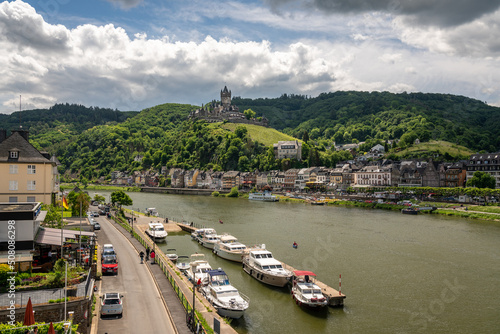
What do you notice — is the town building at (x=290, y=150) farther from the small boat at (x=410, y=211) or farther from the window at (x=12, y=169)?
the window at (x=12, y=169)

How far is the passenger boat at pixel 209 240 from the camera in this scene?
44.6 meters

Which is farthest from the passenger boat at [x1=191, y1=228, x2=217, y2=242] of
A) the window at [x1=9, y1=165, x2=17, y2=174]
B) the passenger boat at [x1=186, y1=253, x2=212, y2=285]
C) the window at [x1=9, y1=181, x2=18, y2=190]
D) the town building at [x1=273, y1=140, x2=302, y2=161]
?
the town building at [x1=273, y1=140, x2=302, y2=161]

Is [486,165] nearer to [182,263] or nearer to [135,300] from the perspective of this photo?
[182,263]

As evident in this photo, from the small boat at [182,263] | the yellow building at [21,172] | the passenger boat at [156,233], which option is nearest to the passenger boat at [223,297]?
the small boat at [182,263]

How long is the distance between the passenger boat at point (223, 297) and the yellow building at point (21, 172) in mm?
18054

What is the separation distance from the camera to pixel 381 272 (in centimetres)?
3512

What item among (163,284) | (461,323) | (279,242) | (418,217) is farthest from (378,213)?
(163,284)

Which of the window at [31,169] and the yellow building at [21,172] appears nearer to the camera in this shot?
the yellow building at [21,172]

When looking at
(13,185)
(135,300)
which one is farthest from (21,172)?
(135,300)

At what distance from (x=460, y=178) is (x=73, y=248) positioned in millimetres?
106364

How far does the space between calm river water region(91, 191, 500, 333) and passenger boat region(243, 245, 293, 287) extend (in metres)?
0.65

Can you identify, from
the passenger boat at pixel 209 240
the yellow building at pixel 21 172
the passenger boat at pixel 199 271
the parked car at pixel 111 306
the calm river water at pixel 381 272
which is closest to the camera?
the parked car at pixel 111 306

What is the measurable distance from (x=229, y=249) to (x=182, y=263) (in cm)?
632

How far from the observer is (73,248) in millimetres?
29312
